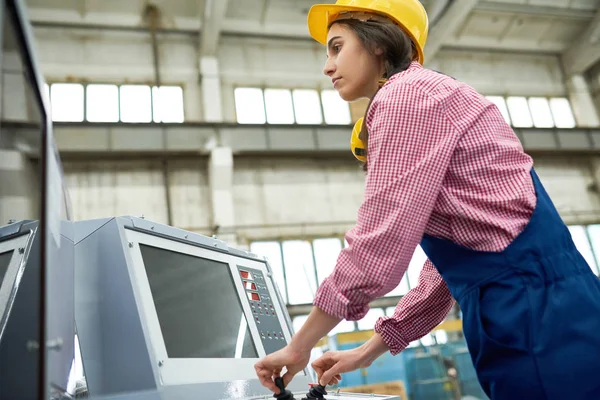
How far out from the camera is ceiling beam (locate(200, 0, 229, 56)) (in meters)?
9.09

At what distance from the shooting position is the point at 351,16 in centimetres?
132

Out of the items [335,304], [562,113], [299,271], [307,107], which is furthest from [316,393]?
[562,113]

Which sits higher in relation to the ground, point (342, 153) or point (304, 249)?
point (342, 153)

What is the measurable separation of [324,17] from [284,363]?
111 cm

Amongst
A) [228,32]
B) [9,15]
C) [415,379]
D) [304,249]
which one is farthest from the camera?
[228,32]

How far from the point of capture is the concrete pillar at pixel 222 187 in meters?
8.88

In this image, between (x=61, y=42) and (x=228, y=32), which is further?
(x=228, y=32)

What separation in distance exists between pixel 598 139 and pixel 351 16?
11.3m

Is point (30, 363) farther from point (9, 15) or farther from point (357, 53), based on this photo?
point (357, 53)

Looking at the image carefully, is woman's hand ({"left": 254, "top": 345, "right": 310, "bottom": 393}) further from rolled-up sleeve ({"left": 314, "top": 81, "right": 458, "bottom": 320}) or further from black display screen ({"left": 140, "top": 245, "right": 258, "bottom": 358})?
black display screen ({"left": 140, "top": 245, "right": 258, "bottom": 358})

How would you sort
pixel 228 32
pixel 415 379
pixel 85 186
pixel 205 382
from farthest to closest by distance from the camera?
1. pixel 228 32
2. pixel 85 186
3. pixel 415 379
4. pixel 205 382

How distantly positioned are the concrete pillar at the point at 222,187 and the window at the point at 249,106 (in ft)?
3.86

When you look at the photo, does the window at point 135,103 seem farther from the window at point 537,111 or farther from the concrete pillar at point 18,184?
the concrete pillar at point 18,184

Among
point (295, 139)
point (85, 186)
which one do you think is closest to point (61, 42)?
point (85, 186)
